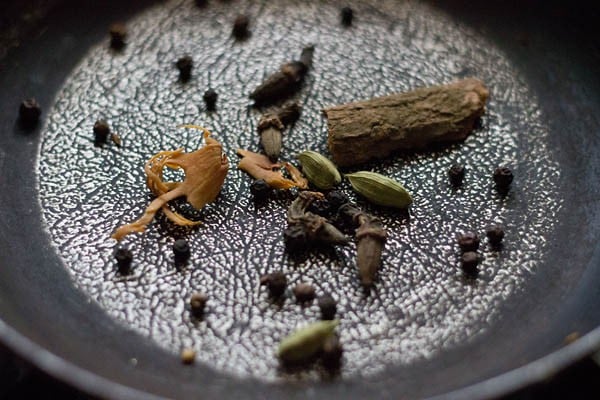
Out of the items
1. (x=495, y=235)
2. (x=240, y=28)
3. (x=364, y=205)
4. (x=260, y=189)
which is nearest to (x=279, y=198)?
(x=260, y=189)

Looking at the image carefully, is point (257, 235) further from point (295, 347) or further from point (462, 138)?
point (462, 138)

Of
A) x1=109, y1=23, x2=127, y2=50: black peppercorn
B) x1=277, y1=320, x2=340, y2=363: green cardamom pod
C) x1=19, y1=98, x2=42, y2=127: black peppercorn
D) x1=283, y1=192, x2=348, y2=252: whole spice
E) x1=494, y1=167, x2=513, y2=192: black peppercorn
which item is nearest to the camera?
x1=277, y1=320, x2=340, y2=363: green cardamom pod

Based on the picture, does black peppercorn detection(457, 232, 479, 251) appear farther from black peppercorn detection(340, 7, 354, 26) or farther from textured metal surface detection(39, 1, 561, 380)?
black peppercorn detection(340, 7, 354, 26)

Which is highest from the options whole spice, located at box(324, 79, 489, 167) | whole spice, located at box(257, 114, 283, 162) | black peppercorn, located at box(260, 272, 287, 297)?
whole spice, located at box(324, 79, 489, 167)

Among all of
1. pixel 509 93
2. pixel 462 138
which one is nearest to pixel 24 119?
pixel 462 138

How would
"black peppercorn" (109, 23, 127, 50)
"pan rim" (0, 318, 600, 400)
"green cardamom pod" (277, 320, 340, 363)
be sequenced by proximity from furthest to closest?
"black peppercorn" (109, 23, 127, 50) → "green cardamom pod" (277, 320, 340, 363) → "pan rim" (0, 318, 600, 400)

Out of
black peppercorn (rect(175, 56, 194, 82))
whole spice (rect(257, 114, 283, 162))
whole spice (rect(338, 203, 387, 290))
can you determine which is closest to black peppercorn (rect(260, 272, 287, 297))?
whole spice (rect(338, 203, 387, 290))
